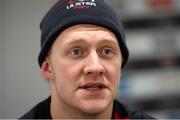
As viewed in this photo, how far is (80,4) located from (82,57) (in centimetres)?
16

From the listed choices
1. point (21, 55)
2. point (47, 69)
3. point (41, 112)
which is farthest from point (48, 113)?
point (21, 55)

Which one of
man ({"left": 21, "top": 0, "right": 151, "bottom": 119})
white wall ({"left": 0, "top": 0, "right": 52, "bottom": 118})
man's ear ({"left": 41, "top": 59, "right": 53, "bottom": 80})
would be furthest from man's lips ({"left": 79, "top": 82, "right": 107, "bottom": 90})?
white wall ({"left": 0, "top": 0, "right": 52, "bottom": 118})

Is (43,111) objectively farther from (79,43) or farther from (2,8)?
(2,8)

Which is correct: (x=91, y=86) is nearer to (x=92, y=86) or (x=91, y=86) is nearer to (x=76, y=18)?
(x=92, y=86)

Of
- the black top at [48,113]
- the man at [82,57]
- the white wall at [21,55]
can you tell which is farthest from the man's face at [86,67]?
the white wall at [21,55]

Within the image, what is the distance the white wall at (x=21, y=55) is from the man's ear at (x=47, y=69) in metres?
1.72

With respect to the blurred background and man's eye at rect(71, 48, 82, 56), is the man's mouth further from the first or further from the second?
the blurred background

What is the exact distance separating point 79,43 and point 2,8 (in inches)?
79.7

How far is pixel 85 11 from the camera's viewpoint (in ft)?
3.60

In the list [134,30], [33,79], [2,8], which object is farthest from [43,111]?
[134,30]

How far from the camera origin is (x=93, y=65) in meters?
1.02

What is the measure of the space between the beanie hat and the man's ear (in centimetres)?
1

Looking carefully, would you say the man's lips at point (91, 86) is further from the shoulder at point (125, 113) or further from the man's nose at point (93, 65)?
the shoulder at point (125, 113)

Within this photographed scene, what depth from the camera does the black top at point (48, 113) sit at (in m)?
1.21
